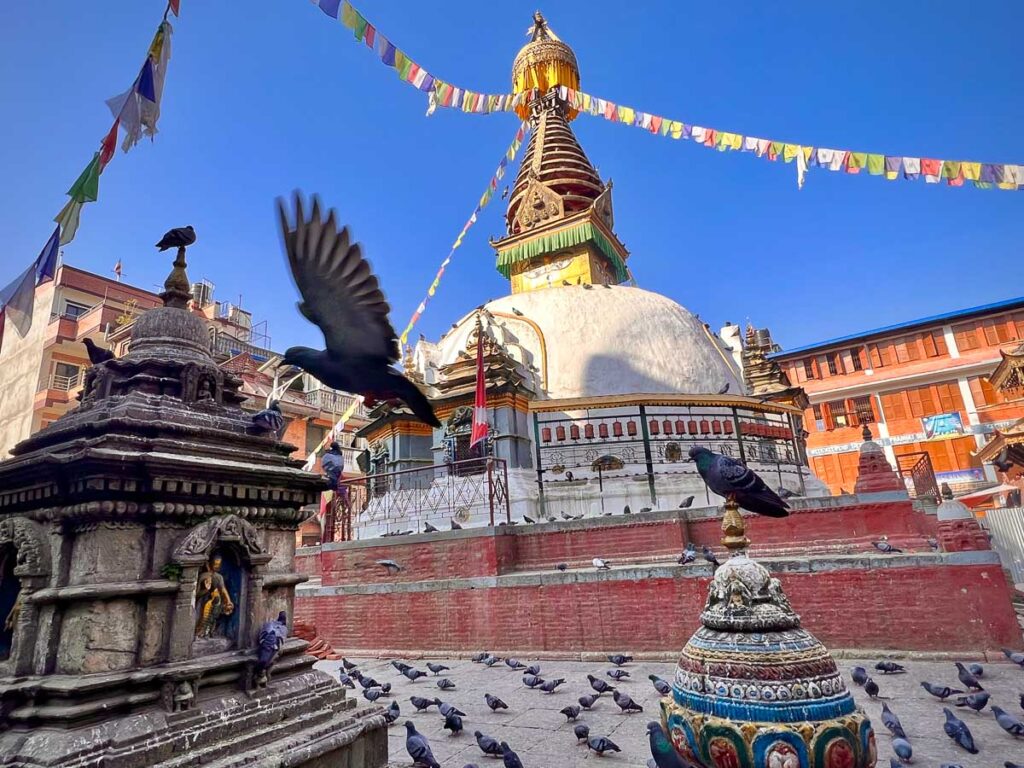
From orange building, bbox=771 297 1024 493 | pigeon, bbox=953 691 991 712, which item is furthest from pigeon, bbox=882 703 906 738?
orange building, bbox=771 297 1024 493

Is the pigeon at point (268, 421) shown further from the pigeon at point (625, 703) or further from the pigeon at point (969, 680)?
the pigeon at point (969, 680)

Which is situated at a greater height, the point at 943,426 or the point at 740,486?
the point at 943,426

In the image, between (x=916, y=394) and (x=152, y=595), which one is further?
(x=916, y=394)

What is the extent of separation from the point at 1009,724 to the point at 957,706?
0.77m

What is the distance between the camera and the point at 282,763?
332 cm

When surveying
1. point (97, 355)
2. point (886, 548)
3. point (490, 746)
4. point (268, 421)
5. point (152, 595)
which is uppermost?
point (97, 355)

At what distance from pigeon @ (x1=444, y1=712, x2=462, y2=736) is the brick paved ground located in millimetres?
64

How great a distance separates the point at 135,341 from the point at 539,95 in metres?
27.8

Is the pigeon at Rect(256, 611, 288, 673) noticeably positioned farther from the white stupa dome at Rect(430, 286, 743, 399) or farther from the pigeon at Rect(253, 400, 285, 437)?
the white stupa dome at Rect(430, 286, 743, 399)

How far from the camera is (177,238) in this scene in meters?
4.36

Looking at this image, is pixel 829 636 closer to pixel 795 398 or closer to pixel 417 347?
pixel 795 398

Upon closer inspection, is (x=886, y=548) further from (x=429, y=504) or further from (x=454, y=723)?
(x=429, y=504)

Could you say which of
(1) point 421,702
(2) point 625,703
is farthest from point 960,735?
(1) point 421,702

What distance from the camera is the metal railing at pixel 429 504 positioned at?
11346 mm
